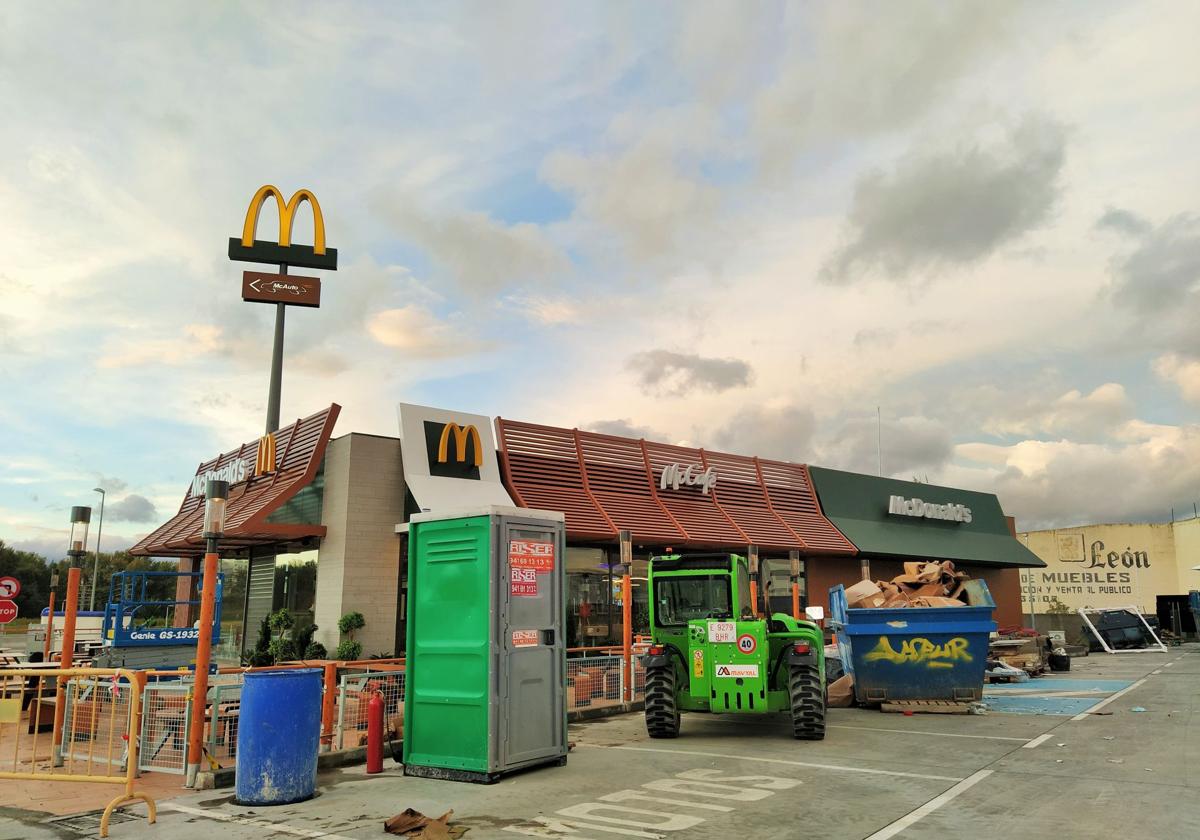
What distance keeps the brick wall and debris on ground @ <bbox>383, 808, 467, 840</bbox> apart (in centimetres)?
1332

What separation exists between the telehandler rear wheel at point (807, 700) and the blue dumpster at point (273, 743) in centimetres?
609

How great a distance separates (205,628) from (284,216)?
85.2ft

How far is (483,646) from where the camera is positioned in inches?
356

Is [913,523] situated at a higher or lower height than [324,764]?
higher

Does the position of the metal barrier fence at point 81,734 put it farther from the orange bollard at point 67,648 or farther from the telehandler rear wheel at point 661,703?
the telehandler rear wheel at point 661,703

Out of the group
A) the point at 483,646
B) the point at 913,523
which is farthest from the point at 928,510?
the point at 483,646

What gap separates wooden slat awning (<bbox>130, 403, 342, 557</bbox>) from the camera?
1956 cm

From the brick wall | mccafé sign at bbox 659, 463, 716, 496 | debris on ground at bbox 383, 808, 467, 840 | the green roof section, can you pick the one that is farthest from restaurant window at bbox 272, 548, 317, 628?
the green roof section

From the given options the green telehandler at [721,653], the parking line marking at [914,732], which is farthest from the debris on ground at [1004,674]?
the green telehandler at [721,653]

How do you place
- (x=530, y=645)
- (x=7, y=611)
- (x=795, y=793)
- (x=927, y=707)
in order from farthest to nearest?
(x=7, y=611) < (x=927, y=707) < (x=530, y=645) < (x=795, y=793)

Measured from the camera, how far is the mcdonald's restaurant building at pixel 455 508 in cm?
2020

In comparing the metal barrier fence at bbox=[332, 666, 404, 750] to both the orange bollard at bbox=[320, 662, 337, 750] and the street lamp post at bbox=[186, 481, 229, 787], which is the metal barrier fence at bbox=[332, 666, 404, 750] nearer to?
the orange bollard at bbox=[320, 662, 337, 750]

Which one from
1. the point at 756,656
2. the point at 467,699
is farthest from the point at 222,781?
the point at 756,656

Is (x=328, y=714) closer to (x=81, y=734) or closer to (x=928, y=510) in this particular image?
(x=81, y=734)
